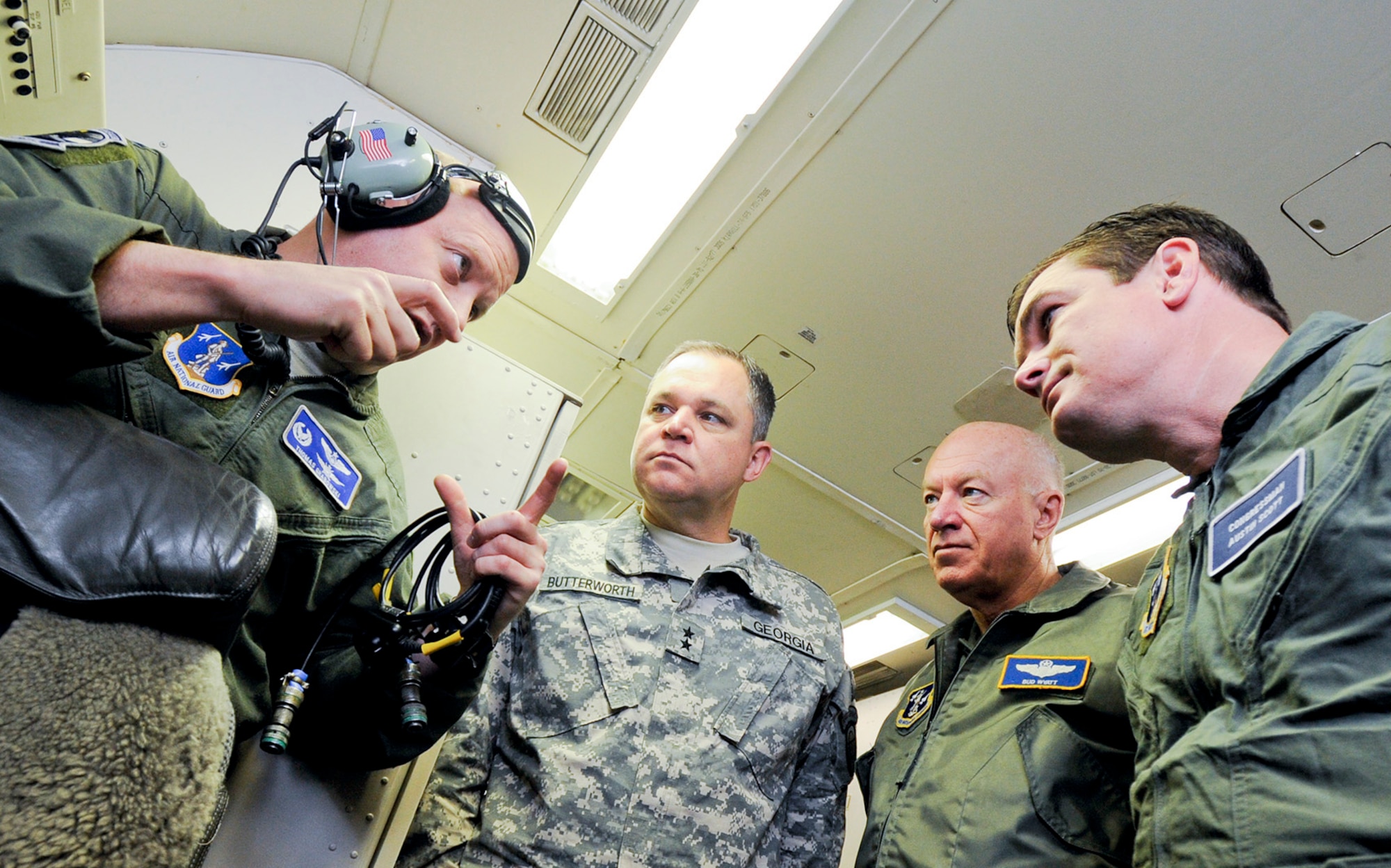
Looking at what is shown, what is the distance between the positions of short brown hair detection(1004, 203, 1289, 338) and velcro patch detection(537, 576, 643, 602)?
125 centimetres

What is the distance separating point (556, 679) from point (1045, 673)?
3.58ft

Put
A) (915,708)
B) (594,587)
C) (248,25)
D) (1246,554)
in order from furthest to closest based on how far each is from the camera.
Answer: (248,25) < (915,708) < (594,587) < (1246,554)

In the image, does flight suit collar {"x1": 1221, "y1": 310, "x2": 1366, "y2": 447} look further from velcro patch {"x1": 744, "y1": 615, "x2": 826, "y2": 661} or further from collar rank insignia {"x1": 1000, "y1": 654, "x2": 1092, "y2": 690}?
velcro patch {"x1": 744, "y1": 615, "x2": 826, "y2": 661}

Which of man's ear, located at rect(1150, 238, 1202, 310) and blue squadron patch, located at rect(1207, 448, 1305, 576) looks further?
man's ear, located at rect(1150, 238, 1202, 310)

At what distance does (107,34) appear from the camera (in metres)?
2.49

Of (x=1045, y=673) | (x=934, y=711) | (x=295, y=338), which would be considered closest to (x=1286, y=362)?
(x=1045, y=673)

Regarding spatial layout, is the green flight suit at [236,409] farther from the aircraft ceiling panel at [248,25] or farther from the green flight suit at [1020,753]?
the aircraft ceiling panel at [248,25]

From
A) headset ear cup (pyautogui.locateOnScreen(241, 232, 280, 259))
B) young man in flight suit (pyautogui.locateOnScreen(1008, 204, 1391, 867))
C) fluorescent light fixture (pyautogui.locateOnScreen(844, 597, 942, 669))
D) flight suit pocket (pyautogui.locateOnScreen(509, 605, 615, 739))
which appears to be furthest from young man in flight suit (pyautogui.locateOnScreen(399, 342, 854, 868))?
fluorescent light fixture (pyautogui.locateOnScreen(844, 597, 942, 669))

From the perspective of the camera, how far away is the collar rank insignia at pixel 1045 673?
184 centimetres

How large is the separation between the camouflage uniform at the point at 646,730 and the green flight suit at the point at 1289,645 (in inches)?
36.1

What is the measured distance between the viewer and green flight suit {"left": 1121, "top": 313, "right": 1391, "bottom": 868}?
919mm

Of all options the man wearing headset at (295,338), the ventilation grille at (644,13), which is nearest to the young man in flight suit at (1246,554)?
the man wearing headset at (295,338)

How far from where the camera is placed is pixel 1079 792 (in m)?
1.68

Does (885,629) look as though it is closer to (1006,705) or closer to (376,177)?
(1006,705)
